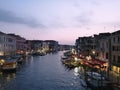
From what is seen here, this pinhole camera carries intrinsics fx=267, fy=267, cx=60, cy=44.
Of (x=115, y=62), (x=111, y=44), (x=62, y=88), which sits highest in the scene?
(x=111, y=44)

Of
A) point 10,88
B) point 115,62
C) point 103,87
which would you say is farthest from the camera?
point 115,62

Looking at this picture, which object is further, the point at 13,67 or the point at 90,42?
the point at 90,42

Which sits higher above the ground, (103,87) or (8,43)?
(8,43)

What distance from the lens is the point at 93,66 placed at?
3105 inches

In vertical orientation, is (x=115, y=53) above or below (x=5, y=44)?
below

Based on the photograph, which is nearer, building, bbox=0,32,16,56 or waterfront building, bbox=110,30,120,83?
waterfront building, bbox=110,30,120,83

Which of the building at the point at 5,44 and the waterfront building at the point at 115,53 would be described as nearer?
the waterfront building at the point at 115,53

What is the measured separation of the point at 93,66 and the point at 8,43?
205 feet

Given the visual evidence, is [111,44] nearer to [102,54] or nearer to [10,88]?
[102,54]

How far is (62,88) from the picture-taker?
51.0 meters

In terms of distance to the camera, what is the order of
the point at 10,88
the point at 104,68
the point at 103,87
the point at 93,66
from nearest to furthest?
the point at 103,87 < the point at 10,88 < the point at 104,68 < the point at 93,66

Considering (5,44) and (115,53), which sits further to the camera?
(5,44)

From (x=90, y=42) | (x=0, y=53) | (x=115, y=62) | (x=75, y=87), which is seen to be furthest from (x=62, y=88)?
(x=90, y=42)

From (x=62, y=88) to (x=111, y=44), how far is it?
77.2ft
